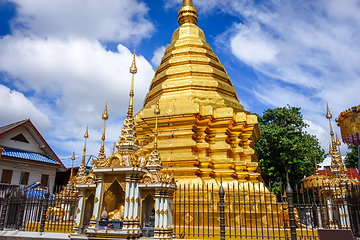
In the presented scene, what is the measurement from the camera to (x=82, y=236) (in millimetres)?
8672

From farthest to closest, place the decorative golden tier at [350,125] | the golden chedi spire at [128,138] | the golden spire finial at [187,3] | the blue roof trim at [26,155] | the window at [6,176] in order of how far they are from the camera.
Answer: the golden spire finial at [187,3], the blue roof trim at [26,155], the window at [6,176], the decorative golden tier at [350,125], the golden chedi spire at [128,138]

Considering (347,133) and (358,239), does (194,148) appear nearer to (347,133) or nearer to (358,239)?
(347,133)

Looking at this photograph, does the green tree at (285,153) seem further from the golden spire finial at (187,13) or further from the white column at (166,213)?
the white column at (166,213)

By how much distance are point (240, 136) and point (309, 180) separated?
8855 millimetres

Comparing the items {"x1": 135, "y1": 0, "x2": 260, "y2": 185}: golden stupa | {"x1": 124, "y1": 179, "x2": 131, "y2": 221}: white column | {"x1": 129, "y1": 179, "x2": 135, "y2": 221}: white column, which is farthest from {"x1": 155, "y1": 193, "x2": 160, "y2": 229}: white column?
{"x1": 135, "y1": 0, "x2": 260, "y2": 185}: golden stupa

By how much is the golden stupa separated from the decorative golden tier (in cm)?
518

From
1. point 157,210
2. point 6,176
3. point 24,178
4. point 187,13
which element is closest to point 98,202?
point 157,210

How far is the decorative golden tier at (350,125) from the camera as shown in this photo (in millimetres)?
9664

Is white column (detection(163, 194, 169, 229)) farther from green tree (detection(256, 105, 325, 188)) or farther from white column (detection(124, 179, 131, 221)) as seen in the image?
green tree (detection(256, 105, 325, 188))

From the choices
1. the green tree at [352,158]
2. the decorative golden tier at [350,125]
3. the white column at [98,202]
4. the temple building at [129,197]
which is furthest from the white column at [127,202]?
the green tree at [352,158]

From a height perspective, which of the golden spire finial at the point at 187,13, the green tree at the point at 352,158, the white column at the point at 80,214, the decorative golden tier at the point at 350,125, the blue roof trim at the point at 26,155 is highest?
the golden spire finial at the point at 187,13

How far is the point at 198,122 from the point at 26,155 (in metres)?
15.1

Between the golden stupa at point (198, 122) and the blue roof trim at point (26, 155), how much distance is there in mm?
10582

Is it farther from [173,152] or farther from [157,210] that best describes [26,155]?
[157,210]
